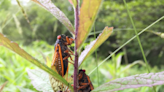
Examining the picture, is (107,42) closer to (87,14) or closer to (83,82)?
(83,82)

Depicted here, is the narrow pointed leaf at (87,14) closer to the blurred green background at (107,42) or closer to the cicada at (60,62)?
the cicada at (60,62)

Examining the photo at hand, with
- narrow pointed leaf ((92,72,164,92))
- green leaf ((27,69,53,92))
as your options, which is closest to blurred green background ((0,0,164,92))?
green leaf ((27,69,53,92))

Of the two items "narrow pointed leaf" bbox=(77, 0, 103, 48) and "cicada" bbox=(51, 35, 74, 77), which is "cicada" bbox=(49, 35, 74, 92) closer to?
"cicada" bbox=(51, 35, 74, 77)

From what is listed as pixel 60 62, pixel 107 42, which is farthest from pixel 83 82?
pixel 107 42

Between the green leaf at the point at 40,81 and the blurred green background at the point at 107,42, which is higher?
the blurred green background at the point at 107,42

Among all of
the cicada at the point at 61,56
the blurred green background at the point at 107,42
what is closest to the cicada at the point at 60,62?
the cicada at the point at 61,56

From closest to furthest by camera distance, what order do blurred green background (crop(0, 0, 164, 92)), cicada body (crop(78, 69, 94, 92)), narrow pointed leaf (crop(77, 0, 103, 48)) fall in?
narrow pointed leaf (crop(77, 0, 103, 48)) < cicada body (crop(78, 69, 94, 92)) < blurred green background (crop(0, 0, 164, 92))
